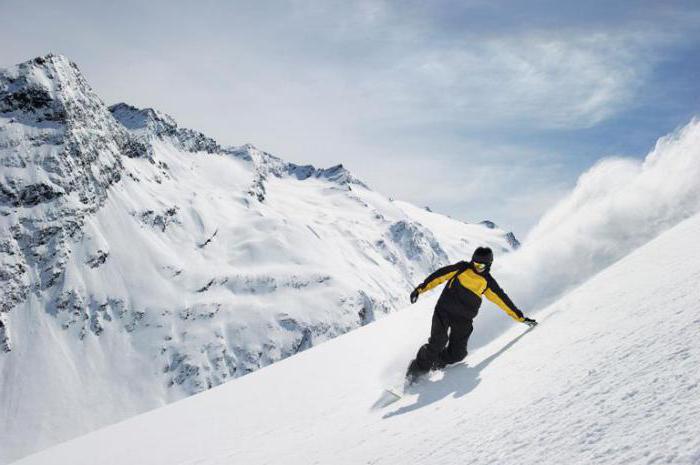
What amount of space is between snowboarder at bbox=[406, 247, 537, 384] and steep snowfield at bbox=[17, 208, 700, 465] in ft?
0.83

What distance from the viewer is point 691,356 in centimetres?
325

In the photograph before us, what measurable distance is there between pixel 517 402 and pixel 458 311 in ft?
11.4

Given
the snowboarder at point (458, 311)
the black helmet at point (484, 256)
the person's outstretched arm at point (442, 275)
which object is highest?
the person's outstretched arm at point (442, 275)

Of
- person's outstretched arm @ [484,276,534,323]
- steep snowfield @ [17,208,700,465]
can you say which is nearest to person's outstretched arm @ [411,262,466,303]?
person's outstretched arm @ [484,276,534,323]

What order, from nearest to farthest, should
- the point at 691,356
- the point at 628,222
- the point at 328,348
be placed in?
the point at 691,356 → the point at 628,222 → the point at 328,348

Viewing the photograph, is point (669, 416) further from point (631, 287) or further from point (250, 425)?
point (250, 425)

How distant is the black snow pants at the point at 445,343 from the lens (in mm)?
7262

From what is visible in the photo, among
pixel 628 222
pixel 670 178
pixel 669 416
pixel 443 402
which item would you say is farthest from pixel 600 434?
pixel 670 178

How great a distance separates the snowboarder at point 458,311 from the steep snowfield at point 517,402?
0.83 ft

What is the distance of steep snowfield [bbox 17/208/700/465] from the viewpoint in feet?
9.69

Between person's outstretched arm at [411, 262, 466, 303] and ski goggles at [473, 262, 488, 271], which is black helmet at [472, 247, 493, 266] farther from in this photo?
person's outstretched arm at [411, 262, 466, 303]

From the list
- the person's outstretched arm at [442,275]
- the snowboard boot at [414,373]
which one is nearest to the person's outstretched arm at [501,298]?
the person's outstretched arm at [442,275]

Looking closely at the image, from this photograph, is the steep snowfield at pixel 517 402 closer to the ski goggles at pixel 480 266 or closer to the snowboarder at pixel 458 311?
the snowboarder at pixel 458 311

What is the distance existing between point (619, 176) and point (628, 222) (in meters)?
2.49
